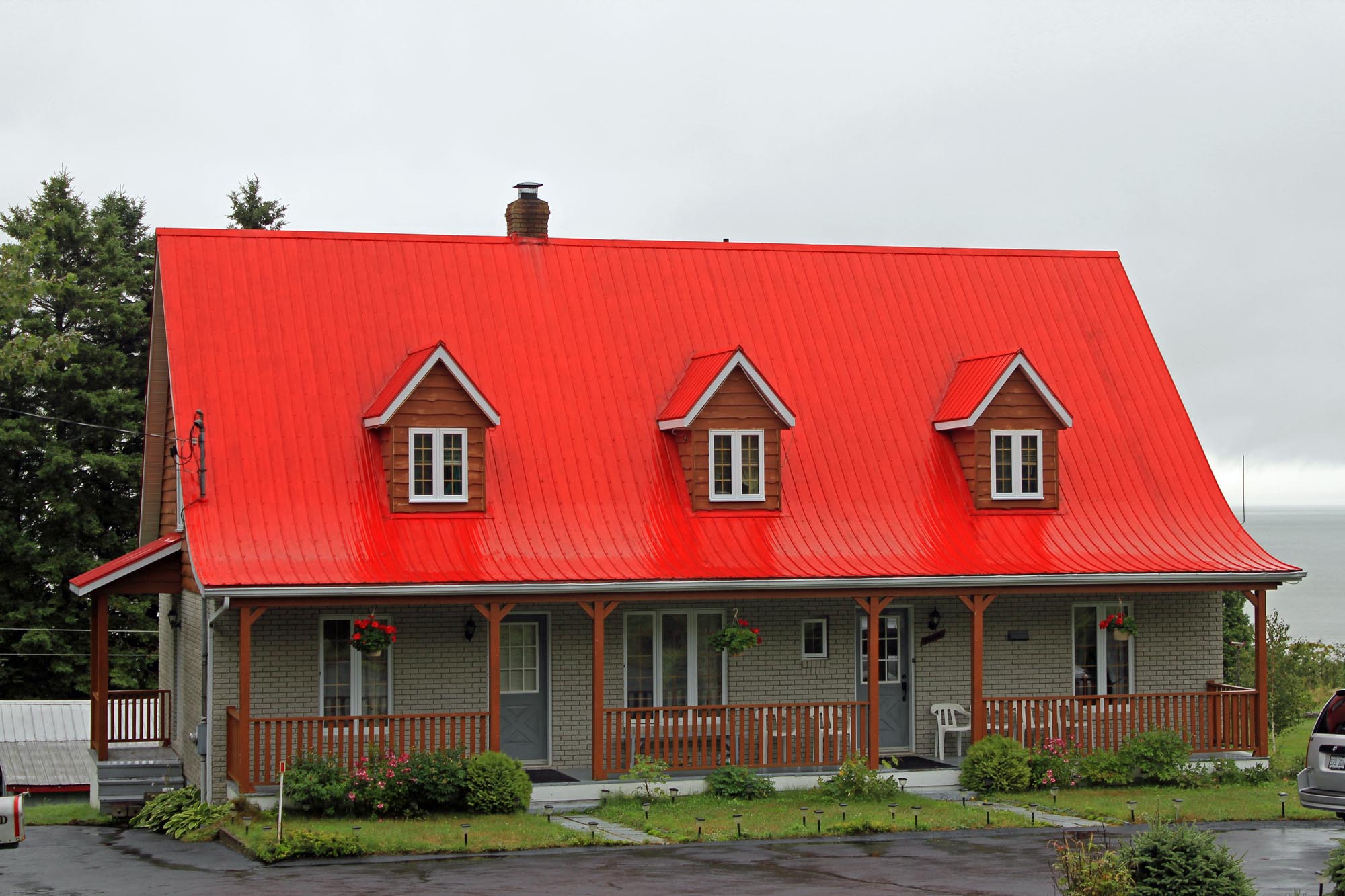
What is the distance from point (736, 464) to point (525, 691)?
177 inches

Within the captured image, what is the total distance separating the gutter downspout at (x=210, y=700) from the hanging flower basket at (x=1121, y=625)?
12.6 metres

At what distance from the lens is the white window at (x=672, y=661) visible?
24.4 metres

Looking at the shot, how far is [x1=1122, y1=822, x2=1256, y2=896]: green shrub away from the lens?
13664 mm

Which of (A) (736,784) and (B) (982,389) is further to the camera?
(B) (982,389)

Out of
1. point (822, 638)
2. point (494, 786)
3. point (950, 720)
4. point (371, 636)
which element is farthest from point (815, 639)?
point (371, 636)

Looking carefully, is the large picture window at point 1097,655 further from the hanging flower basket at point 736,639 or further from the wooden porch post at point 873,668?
the hanging flower basket at point 736,639

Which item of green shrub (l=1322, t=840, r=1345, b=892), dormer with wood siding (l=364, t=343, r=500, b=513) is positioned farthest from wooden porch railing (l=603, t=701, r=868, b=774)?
green shrub (l=1322, t=840, r=1345, b=892)

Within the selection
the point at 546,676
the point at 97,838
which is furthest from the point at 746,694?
the point at 97,838

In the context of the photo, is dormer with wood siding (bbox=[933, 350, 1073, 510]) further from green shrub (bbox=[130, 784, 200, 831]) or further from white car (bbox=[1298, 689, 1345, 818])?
green shrub (bbox=[130, 784, 200, 831])

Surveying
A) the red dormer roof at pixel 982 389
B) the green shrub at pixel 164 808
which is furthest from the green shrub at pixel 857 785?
the green shrub at pixel 164 808

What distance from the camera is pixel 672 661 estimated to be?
2456cm

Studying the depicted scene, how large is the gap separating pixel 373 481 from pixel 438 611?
81.3 inches

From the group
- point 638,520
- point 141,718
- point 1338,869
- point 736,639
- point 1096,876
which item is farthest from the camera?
point 141,718

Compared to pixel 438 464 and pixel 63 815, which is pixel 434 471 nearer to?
pixel 438 464
